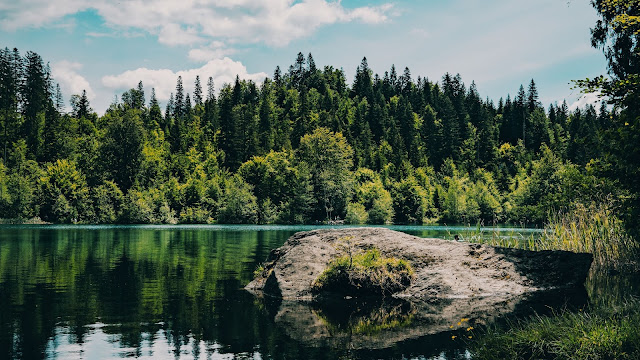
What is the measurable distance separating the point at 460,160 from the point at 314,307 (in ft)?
508

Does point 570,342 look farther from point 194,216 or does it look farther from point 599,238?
point 194,216

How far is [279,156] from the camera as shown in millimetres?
112750

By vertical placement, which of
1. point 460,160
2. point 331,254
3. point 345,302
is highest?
point 460,160

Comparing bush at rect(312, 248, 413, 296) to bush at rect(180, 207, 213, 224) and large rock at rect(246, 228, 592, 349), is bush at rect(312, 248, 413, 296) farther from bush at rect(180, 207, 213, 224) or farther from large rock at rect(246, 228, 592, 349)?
bush at rect(180, 207, 213, 224)

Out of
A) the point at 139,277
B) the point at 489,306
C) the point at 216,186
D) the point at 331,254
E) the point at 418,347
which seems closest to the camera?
the point at 418,347

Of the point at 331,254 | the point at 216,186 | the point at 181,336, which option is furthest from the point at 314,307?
the point at 216,186

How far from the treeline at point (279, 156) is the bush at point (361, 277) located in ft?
136

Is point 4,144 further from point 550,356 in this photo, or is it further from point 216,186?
point 550,356

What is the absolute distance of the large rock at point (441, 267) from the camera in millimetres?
17359

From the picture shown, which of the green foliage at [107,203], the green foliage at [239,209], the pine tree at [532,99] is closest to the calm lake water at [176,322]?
the green foliage at [107,203]

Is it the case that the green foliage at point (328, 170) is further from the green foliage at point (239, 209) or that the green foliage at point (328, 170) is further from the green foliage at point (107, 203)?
the green foliage at point (107, 203)

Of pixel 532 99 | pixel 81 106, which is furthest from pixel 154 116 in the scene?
pixel 532 99

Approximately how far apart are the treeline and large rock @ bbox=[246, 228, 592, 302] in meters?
38.5

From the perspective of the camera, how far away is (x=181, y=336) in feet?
37.0
